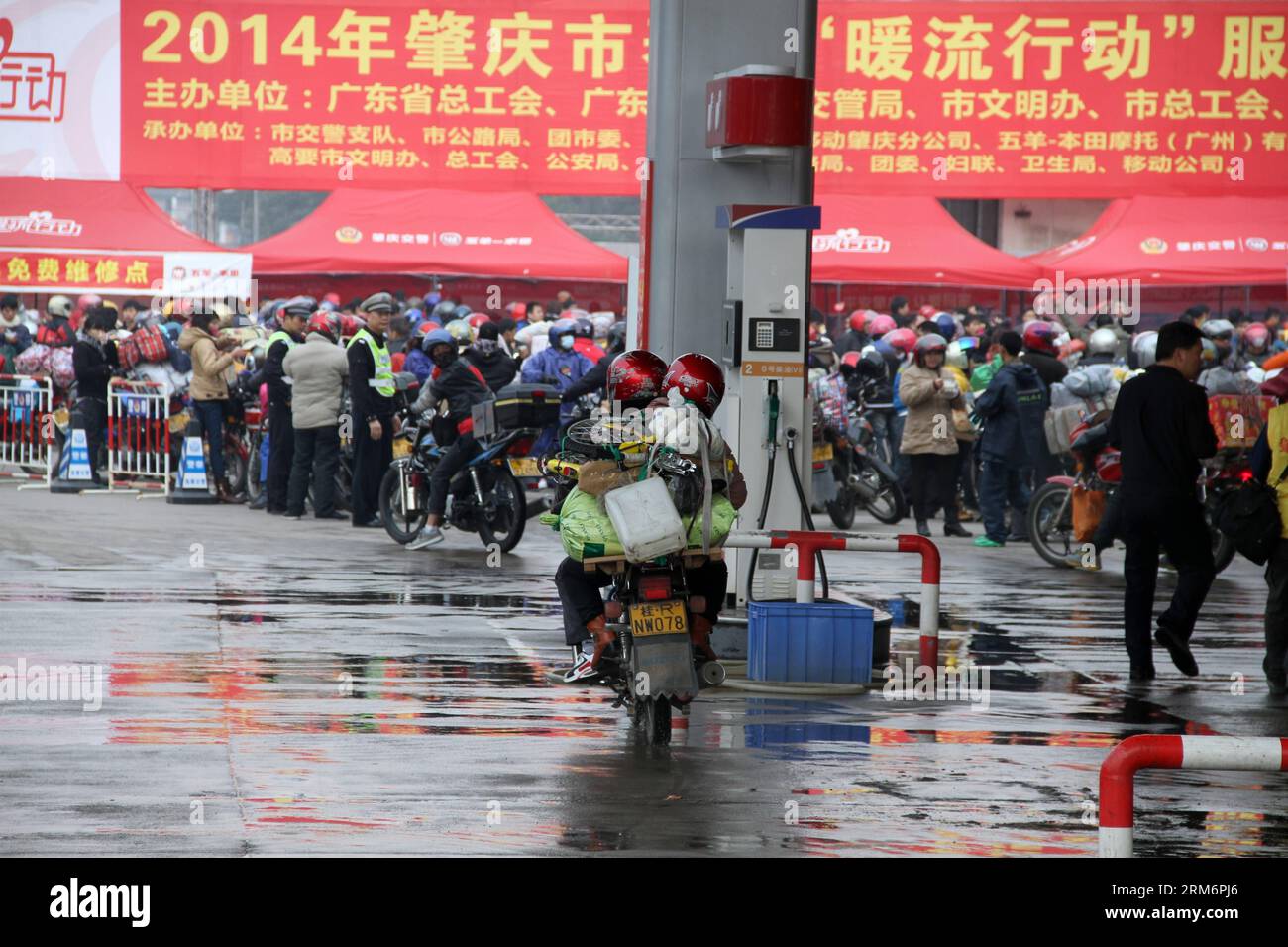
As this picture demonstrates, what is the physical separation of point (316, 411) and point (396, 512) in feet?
7.07

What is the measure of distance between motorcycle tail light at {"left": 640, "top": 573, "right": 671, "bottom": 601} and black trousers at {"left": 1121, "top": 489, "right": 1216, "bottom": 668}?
3.54m

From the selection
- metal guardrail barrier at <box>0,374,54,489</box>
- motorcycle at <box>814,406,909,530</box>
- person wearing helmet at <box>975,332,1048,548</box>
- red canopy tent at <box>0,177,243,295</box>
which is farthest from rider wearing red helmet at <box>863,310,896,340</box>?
red canopy tent at <box>0,177,243,295</box>

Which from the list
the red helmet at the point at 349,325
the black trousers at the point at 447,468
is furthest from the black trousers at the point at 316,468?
the red helmet at the point at 349,325

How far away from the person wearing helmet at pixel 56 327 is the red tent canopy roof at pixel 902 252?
37.2ft

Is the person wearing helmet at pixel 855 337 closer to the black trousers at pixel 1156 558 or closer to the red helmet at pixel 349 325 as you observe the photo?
the red helmet at pixel 349 325

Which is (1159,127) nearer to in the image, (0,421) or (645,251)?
(0,421)

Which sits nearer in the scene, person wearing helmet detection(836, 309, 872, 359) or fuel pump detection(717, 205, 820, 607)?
fuel pump detection(717, 205, 820, 607)

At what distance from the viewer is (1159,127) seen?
119 feet

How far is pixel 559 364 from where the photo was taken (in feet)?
70.0

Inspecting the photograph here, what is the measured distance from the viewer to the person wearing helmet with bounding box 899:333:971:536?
779 inches

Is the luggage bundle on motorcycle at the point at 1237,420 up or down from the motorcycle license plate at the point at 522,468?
up

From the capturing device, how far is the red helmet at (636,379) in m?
9.12

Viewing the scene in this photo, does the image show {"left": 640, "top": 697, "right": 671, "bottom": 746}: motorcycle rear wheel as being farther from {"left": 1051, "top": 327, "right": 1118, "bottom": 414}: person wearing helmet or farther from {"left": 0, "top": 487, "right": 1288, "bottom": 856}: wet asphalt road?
{"left": 1051, "top": 327, "right": 1118, "bottom": 414}: person wearing helmet
